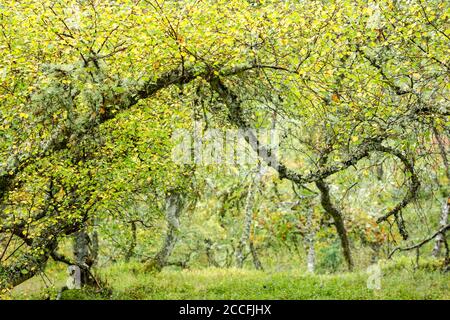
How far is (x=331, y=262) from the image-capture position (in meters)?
26.8

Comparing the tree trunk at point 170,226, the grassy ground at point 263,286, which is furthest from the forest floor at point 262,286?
the tree trunk at point 170,226

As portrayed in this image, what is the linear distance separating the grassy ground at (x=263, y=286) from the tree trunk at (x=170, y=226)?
65 cm

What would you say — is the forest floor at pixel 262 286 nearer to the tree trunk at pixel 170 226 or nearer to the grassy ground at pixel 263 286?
the grassy ground at pixel 263 286

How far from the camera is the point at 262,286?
1496cm

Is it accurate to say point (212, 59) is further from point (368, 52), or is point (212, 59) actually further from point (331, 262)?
point (331, 262)

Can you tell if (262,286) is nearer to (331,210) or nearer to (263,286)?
(263,286)

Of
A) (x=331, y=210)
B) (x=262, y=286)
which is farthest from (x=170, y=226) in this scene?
(x=331, y=210)

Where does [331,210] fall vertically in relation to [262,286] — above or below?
above

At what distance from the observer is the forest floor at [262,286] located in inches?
542

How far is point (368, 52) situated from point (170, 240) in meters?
10.9

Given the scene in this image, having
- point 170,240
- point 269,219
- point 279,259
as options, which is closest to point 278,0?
point 170,240

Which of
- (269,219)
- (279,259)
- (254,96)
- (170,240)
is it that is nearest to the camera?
(254,96)

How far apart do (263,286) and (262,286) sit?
3 centimetres

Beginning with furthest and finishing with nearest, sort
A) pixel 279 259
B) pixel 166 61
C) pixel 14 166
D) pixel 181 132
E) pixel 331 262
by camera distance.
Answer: pixel 279 259 < pixel 331 262 < pixel 181 132 < pixel 166 61 < pixel 14 166
